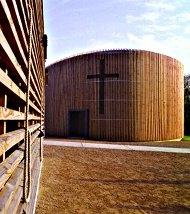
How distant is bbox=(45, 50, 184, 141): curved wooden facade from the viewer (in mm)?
23906

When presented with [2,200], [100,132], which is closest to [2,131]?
[2,200]

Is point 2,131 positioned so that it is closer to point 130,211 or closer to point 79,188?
point 130,211

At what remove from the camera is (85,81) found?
81.2 ft

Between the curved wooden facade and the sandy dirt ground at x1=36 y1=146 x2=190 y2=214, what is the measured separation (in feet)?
35.3

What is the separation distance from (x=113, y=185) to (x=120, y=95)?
52.8 ft

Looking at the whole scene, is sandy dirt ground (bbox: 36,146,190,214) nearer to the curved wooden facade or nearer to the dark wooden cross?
the curved wooden facade

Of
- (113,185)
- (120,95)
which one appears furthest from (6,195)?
(120,95)

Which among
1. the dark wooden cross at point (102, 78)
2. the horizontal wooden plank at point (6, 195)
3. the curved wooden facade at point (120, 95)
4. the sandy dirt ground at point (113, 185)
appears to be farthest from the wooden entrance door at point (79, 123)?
the horizontal wooden plank at point (6, 195)

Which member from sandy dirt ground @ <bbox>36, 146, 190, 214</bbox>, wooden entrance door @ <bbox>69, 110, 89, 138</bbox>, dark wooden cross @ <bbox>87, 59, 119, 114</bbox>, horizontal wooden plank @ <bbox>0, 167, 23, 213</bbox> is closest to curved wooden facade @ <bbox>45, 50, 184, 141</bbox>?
dark wooden cross @ <bbox>87, 59, 119, 114</bbox>

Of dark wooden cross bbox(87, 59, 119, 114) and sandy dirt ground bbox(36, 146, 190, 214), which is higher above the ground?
dark wooden cross bbox(87, 59, 119, 114)

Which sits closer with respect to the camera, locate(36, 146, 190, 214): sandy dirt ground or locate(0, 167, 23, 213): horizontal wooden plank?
locate(0, 167, 23, 213): horizontal wooden plank

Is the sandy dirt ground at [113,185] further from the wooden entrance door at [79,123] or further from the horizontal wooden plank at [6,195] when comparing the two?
the wooden entrance door at [79,123]

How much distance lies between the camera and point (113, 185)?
822cm

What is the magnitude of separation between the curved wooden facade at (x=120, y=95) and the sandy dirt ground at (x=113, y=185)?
10.8 metres
